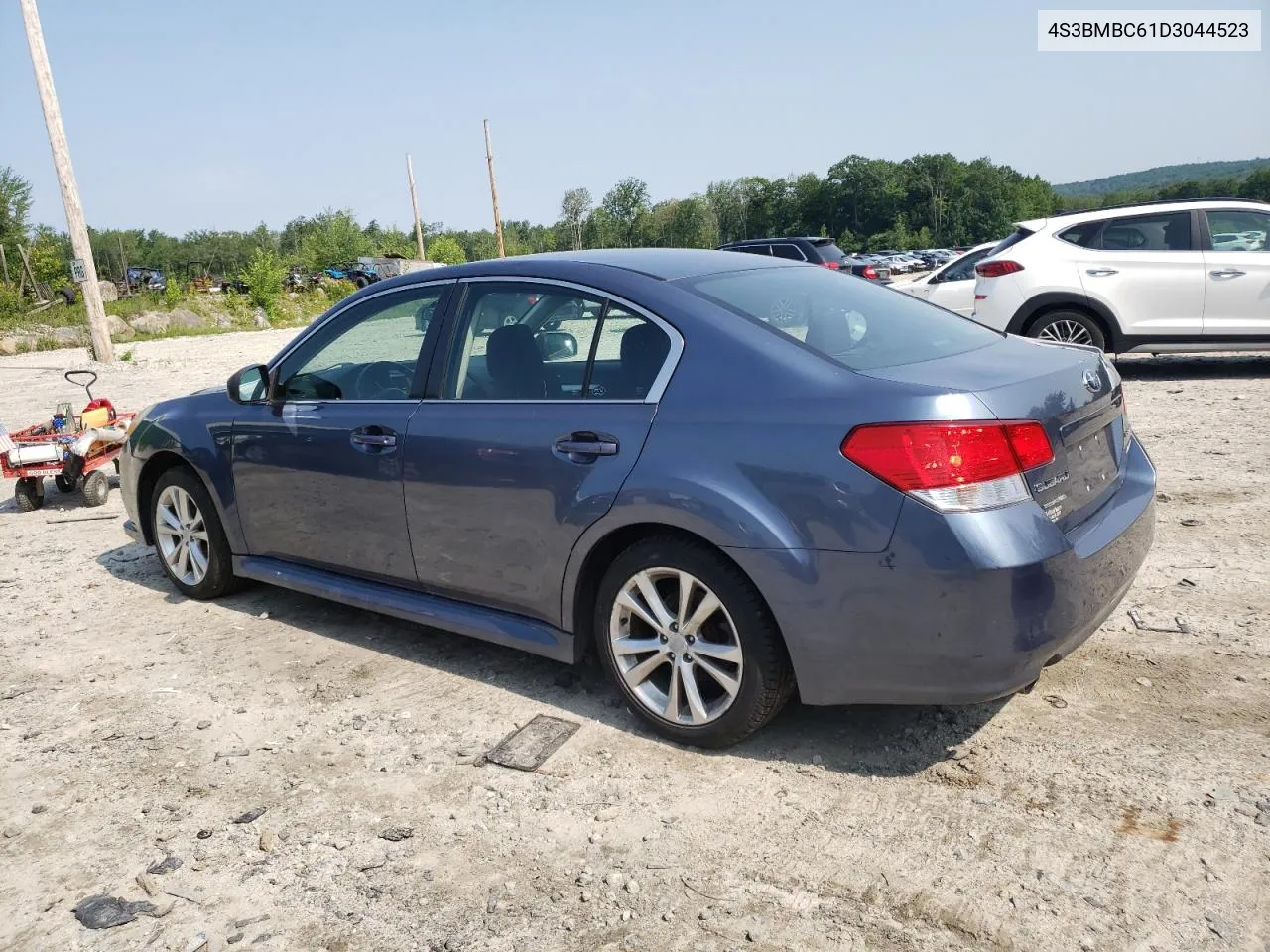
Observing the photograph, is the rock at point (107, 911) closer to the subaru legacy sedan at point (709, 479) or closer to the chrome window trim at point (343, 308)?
the subaru legacy sedan at point (709, 479)

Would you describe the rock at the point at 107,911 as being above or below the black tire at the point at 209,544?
below

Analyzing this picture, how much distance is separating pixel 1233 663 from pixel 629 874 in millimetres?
2431

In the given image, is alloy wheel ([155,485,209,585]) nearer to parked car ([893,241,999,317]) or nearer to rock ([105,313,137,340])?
parked car ([893,241,999,317])

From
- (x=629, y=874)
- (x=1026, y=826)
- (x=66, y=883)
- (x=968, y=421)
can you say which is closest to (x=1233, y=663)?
(x=1026, y=826)

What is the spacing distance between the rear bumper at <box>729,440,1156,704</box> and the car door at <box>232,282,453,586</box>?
1720 mm

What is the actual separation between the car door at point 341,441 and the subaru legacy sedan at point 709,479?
0.01m

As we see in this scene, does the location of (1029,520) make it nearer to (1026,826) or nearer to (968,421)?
(968,421)

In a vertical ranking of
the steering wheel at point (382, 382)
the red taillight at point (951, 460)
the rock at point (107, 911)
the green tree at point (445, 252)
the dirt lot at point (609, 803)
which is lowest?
the dirt lot at point (609, 803)

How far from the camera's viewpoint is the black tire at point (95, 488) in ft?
26.6

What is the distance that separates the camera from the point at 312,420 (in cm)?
458

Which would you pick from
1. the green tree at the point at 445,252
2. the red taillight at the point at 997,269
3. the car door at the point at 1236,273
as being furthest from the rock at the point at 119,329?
the green tree at the point at 445,252

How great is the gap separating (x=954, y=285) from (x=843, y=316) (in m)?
10.1

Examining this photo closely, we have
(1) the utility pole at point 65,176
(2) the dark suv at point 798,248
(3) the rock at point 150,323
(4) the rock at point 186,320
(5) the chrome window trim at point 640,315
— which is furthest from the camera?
(4) the rock at point 186,320

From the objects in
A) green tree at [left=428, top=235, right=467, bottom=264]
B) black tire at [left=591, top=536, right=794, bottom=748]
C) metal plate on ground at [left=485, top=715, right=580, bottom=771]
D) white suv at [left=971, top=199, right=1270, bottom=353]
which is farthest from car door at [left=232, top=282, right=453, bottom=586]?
green tree at [left=428, top=235, right=467, bottom=264]
